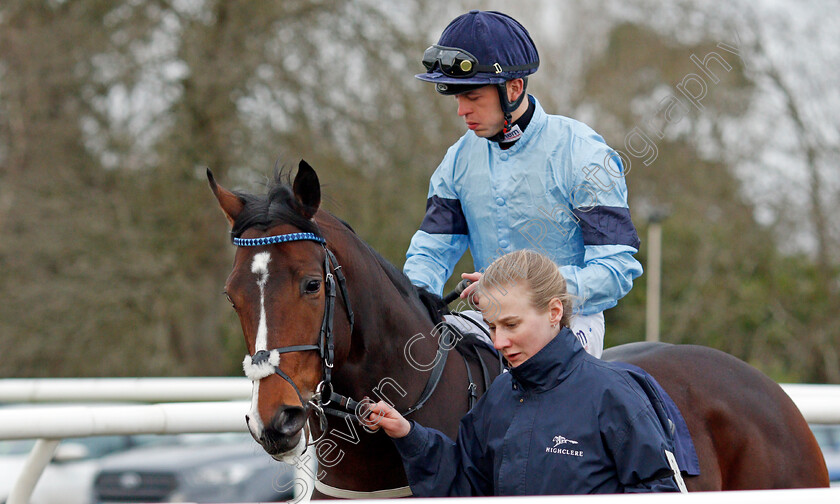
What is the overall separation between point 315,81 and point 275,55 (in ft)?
1.94

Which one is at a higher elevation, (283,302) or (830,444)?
(283,302)

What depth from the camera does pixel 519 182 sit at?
3043mm

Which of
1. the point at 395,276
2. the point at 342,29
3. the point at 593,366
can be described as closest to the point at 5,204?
the point at 342,29

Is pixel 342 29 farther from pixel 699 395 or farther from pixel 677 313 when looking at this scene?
pixel 699 395

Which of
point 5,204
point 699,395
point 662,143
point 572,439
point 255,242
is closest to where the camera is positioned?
point 572,439

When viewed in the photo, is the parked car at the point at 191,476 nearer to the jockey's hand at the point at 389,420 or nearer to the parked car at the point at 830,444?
the parked car at the point at 830,444

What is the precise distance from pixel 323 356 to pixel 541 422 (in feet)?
1.99

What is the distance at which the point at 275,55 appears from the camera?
36.9 feet

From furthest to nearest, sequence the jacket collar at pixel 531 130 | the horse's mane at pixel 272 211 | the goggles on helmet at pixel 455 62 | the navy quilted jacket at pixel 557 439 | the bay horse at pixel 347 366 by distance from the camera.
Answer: the jacket collar at pixel 531 130
the goggles on helmet at pixel 455 62
the horse's mane at pixel 272 211
the bay horse at pixel 347 366
the navy quilted jacket at pixel 557 439

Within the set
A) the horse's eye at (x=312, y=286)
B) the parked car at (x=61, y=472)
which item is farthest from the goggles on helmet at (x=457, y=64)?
the parked car at (x=61, y=472)

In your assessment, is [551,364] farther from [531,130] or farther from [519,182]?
[531,130]

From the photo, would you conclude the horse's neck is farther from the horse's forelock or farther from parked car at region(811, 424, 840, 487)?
parked car at region(811, 424, 840, 487)

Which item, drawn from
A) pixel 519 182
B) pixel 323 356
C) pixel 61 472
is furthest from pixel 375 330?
pixel 61 472

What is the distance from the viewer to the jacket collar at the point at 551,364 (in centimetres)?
226
